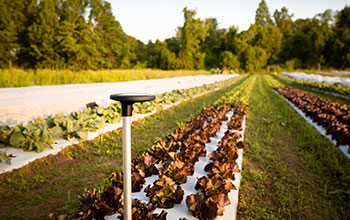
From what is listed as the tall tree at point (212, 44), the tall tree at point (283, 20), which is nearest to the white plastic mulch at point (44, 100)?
the tall tree at point (212, 44)

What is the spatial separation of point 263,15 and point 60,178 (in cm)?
9339


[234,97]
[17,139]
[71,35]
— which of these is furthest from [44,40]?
[17,139]

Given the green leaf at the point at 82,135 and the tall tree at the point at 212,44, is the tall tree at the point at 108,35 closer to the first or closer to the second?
the tall tree at the point at 212,44

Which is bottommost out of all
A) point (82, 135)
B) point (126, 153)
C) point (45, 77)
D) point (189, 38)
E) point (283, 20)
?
point (82, 135)

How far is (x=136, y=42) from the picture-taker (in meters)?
48.8

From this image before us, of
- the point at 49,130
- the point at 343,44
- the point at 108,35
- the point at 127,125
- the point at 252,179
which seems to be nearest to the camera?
the point at 127,125

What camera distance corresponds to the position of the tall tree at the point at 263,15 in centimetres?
7716

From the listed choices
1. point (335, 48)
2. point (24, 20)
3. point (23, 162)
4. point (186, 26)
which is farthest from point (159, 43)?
point (23, 162)

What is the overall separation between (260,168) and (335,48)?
54.4 m

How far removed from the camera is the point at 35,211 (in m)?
1.66

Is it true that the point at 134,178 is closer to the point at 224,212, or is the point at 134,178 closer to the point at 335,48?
the point at 224,212

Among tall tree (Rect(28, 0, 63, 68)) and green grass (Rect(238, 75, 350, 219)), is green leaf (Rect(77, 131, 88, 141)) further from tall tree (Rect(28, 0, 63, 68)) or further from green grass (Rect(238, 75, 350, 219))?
tall tree (Rect(28, 0, 63, 68))

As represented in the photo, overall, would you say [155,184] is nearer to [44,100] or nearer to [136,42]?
[44,100]

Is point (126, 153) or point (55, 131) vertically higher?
point (126, 153)
